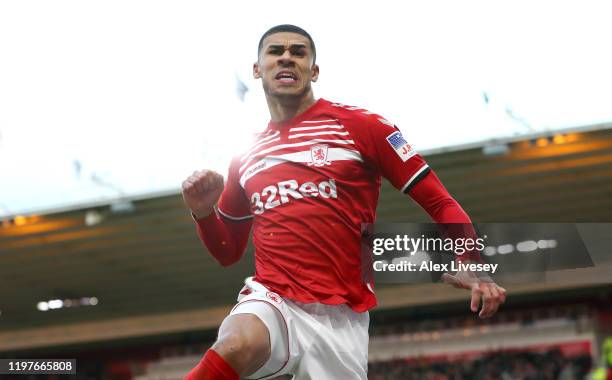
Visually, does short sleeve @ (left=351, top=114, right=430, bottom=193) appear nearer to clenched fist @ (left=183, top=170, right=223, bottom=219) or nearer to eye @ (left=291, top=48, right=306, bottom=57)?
eye @ (left=291, top=48, right=306, bottom=57)

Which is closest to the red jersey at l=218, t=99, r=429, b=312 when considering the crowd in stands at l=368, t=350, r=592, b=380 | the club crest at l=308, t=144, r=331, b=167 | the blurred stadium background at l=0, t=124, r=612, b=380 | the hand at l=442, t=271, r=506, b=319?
the club crest at l=308, t=144, r=331, b=167

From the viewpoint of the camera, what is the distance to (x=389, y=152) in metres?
2.92

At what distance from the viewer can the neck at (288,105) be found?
3049mm

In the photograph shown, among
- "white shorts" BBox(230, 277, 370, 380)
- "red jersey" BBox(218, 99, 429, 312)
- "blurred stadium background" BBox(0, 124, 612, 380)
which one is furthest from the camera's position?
"blurred stadium background" BBox(0, 124, 612, 380)

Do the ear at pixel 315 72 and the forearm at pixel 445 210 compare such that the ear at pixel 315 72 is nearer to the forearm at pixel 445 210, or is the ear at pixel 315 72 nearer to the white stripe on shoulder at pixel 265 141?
the white stripe on shoulder at pixel 265 141

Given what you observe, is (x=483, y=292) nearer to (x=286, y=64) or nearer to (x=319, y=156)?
(x=319, y=156)

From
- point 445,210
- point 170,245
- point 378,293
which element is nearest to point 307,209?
point 445,210

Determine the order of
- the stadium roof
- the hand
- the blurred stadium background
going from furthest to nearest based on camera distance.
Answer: the blurred stadium background < the stadium roof < the hand

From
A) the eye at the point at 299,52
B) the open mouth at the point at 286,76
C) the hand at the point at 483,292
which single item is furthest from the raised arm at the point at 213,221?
the hand at the point at 483,292

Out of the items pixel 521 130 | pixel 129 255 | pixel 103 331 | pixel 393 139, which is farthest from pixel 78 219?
pixel 393 139

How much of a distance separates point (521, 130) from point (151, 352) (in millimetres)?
12905

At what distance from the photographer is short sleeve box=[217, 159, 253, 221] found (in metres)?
3.25

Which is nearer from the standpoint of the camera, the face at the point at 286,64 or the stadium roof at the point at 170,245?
the face at the point at 286,64

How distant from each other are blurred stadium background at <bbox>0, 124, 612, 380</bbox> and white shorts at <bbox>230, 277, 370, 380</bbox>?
10482mm
